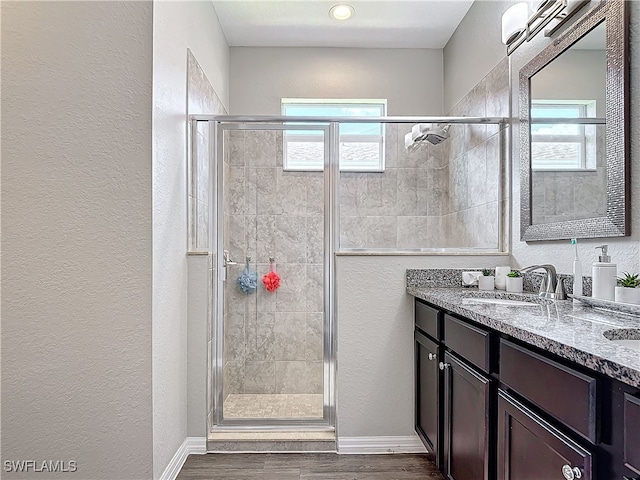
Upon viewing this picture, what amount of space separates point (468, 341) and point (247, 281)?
1.51m

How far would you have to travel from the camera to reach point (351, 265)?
8.10 feet

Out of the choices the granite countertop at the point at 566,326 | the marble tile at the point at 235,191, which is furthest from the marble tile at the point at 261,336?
the granite countertop at the point at 566,326

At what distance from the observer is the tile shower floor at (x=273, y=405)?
8.54 feet

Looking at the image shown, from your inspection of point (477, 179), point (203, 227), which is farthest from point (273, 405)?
point (477, 179)

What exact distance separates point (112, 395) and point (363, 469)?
129 centimetres

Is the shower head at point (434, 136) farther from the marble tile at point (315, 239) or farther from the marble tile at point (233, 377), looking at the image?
the marble tile at point (233, 377)

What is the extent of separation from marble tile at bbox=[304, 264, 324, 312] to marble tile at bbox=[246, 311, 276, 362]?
0.28m

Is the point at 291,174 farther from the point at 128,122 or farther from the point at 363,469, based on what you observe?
the point at 363,469

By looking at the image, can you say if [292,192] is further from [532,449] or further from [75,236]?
[532,449]

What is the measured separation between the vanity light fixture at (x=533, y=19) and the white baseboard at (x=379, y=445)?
7.16 feet

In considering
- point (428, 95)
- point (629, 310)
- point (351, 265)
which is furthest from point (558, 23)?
point (428, 95)

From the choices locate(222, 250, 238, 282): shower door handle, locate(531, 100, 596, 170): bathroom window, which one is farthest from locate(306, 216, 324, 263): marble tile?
locate(531, 100, 596, 170): bathroom window

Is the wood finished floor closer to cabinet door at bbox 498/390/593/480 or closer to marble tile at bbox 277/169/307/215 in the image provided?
cabinet door at bbox 498/390/593/480

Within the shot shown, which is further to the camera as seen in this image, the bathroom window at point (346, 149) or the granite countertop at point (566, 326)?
the bathroom window at point (346, 149)
